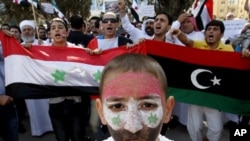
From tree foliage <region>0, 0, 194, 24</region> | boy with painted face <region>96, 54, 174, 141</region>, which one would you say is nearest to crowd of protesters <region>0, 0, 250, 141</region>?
boy with painted face <region>96, 54, 174, 141</region>

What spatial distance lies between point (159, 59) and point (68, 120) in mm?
1346

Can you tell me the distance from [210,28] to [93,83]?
5.39 ft

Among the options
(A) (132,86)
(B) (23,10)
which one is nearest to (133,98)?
(A) (132,86)

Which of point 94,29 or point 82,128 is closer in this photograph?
Result: point 82,128

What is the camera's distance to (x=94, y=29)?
23.1 feet

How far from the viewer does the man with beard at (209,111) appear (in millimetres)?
3717

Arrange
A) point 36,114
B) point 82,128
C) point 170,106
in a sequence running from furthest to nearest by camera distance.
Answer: point 36,114 → point 82,128 → point 170,106

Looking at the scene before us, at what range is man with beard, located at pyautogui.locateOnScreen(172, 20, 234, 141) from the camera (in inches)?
146

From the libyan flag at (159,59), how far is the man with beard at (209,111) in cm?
11

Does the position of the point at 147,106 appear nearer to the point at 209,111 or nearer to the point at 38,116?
the point at 209,111

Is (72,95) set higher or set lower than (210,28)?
lower

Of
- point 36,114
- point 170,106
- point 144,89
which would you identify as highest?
point 144,89

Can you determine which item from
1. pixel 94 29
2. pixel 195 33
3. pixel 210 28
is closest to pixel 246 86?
pixel 210 28

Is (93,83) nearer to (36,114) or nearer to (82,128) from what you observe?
(82,128)
